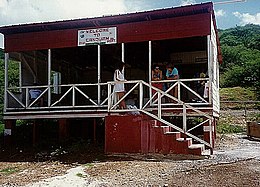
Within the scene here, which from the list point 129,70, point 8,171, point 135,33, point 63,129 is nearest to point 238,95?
point 129,70

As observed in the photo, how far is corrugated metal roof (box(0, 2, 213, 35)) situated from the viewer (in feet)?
35.2

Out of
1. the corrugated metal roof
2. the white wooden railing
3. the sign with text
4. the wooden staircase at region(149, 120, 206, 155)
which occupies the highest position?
the corrugated metal roof

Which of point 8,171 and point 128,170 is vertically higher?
point 128,170

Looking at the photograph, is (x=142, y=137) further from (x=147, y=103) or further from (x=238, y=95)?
(x=238, y=95)

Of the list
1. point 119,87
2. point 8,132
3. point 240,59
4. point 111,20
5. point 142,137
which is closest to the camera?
point 142,137

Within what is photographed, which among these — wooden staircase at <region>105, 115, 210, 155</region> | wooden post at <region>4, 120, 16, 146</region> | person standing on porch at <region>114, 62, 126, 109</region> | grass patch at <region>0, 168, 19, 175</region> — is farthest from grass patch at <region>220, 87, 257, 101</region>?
grass patch at <region>0, 168, 19, 175</region>

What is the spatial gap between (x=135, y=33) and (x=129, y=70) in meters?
5.09

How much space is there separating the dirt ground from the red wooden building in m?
0.66

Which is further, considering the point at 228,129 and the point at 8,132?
the point at 228,129

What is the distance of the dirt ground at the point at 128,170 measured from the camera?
649 cm

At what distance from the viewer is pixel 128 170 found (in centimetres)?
755

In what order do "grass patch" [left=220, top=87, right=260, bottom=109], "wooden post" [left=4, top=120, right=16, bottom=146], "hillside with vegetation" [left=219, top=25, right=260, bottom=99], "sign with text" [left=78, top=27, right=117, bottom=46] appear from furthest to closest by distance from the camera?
1. "hillside with vegetation" [left=219, top=25, right=260, bottom=99]
2. "grass patch" [left=220, top=87, right=260, bottom=109]
3. "wooden post" [left=4, top=120, right=16, bottom=146]
4. "sign with text" [left=78, top=27, right=117, bottom=46]

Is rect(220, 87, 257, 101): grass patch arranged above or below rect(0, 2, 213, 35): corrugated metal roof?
below

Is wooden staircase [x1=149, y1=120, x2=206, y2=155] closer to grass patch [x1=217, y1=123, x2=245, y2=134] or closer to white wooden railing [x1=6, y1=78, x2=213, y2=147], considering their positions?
white wooden railing [x1=6, y1=78, x2=213, y2=147]
